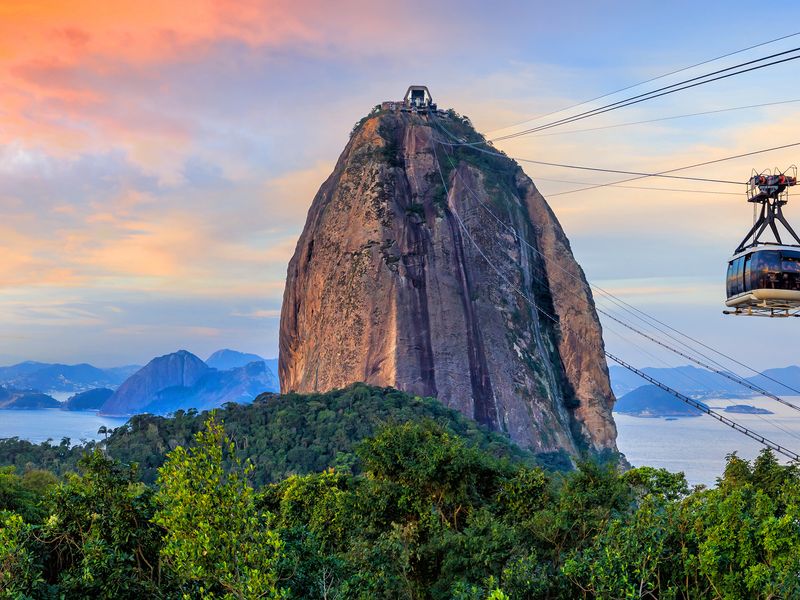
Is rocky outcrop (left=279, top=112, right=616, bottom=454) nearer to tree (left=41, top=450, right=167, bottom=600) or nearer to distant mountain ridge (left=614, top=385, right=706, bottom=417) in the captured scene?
tree (left=41, top=450, right=167, bottom=600)

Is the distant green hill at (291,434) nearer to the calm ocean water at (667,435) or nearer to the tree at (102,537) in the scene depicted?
the calm ocean water at (667,435)

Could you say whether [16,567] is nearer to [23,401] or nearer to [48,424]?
[48,424]

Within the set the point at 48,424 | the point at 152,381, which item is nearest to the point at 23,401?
the point at 152,381

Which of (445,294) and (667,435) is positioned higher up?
(445,294)

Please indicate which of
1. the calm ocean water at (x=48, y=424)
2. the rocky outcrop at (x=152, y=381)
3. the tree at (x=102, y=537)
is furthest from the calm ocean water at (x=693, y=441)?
the rocky outcrop at (x=152, y=381)

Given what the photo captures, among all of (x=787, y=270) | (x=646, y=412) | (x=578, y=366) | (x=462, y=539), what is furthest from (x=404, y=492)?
(x=646, y=412)

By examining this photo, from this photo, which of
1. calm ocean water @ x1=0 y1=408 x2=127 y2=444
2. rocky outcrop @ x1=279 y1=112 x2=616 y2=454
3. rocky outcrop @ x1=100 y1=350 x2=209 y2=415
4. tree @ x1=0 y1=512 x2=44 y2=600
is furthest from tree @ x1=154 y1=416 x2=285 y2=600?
rocky outcrop @ x1=100 y1=350 x2=209 y2=415
